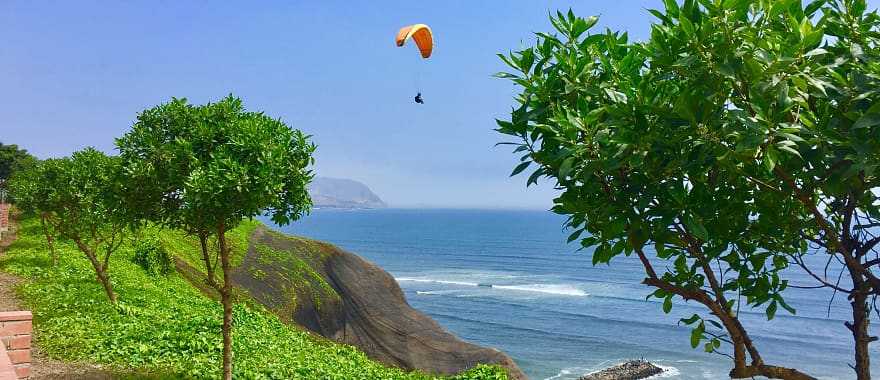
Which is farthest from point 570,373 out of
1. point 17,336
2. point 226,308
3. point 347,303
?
point 17,336

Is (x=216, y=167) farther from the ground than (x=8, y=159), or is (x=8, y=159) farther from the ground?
(x=8, y=159)

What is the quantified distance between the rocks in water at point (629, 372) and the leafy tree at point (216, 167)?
39.6 m

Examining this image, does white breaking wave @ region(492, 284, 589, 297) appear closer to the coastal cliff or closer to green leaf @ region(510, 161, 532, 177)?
the coastal cliff

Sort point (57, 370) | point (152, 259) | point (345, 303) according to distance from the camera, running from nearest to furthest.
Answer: point (57, 370)
point (152, 259)
point (345, 303)

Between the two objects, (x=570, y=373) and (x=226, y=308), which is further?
(x=570, y=373)

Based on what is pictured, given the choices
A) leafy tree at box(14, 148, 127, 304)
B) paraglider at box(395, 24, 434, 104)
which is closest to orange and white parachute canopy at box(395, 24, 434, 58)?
paraglider at box(395, 24, 434, 104)

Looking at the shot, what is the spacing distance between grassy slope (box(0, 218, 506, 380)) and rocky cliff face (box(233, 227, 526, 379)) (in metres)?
6.67

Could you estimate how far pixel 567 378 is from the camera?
47031mm

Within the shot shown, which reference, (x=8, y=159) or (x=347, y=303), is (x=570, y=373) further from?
(x=8, y=159)

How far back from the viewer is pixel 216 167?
10.2 m

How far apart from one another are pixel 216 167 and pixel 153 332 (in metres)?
8.44

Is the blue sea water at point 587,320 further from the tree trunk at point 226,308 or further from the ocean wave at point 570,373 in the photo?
the tree trunk at point 226,308

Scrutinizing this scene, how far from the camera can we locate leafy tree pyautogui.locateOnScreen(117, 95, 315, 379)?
1029cm

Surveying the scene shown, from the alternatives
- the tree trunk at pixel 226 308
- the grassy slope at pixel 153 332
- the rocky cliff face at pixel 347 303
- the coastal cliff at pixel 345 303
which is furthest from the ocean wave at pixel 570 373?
the tree trunk at pixel 226 308
